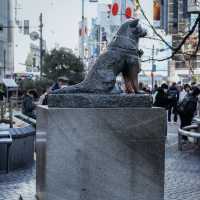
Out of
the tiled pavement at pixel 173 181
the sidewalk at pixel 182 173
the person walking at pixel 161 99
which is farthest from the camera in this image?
the person walking at pixel 161 99

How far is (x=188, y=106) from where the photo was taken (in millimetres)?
16031

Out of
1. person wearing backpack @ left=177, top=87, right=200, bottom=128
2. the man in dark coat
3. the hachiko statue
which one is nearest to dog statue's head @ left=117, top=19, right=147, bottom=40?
the hachiko statue

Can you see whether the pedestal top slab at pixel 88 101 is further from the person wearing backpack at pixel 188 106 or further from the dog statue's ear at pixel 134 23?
the person wearing backpack at pixel 188 106

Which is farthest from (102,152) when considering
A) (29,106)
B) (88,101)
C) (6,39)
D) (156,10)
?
(6,39)

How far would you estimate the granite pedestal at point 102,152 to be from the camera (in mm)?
5707

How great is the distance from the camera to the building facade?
4139 inches

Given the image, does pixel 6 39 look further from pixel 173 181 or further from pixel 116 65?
pixel 116 65

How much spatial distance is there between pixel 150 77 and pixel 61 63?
28.6 feet

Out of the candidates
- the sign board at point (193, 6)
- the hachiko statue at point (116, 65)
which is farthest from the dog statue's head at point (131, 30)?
the sign board at point (193, 6)

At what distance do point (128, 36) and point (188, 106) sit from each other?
10.0 meters

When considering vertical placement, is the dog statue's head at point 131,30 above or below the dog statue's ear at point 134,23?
below

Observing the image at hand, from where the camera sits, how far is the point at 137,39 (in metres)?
6.43

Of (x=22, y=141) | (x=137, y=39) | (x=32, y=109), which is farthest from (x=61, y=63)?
(x=137, y=39)

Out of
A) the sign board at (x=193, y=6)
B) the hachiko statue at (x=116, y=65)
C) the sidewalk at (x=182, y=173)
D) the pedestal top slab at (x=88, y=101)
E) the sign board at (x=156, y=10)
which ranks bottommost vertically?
the sidewalk at (x=182, y=173)
